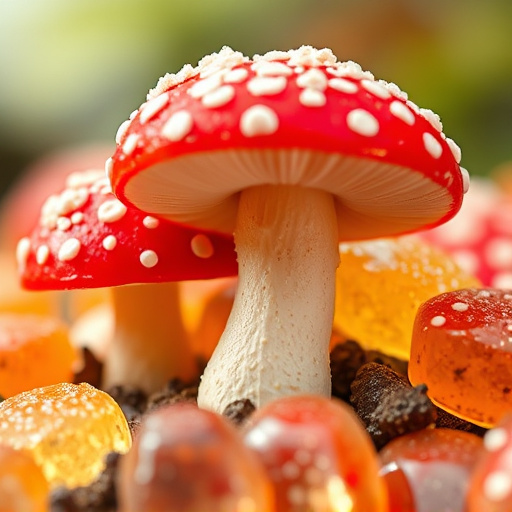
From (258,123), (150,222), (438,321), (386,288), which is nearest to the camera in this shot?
(258,123)

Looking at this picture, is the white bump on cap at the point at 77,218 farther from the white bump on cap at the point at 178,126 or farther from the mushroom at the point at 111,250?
the white bump on cap at the point at 178,126

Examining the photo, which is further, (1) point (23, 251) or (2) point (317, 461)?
(1) point (23, 251)

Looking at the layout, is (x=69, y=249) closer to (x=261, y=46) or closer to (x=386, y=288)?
(x=386, y=288)

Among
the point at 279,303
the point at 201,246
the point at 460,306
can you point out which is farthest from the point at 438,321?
the point at 201,246

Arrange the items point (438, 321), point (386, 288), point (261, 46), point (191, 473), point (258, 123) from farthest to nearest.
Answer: point (261, 46), point (386, 288), point (438, 321), point (258, 123), point (191, 473)

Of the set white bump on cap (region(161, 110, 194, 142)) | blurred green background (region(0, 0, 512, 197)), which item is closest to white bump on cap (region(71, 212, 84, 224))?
white bump on cap (region(161, 110, 194, 142))

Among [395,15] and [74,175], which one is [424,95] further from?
[74,175]

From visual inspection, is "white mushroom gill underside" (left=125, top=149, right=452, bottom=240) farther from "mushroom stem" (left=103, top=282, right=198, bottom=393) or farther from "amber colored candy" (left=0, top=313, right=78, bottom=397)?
"amber colored candy" (left=0, top=313, right=78, bottom=397)
